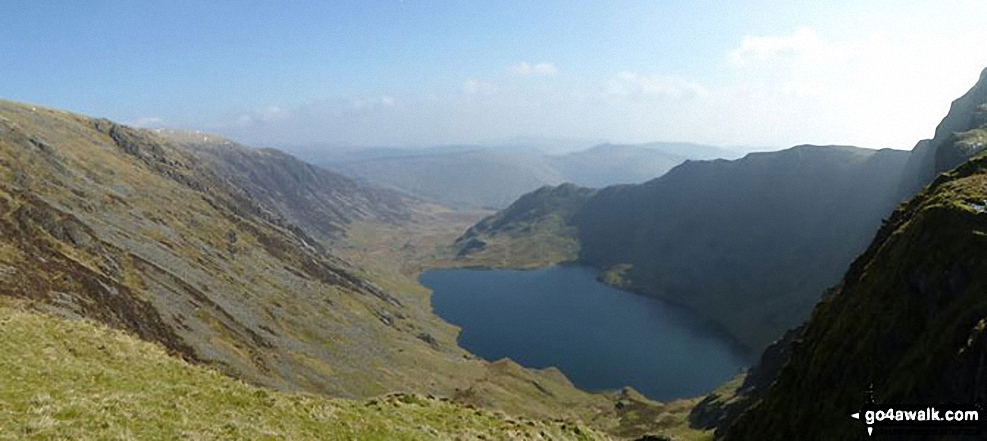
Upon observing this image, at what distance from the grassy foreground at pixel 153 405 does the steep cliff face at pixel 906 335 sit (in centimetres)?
2387

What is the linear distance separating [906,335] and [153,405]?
5694 cm

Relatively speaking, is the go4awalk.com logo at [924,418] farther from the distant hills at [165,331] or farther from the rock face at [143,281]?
the rock face at [143,281]

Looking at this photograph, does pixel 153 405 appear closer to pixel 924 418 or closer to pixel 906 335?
pixel 924 418

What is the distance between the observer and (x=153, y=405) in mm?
31328

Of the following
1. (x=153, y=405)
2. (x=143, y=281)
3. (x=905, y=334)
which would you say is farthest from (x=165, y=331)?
(x=905, y=334)

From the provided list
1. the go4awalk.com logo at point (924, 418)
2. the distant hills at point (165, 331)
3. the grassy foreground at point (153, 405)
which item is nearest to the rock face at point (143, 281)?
the distant hills at point (165, 331)

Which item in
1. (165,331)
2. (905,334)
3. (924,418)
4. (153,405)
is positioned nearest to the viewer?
(153,405)

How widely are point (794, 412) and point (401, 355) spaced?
471 ft

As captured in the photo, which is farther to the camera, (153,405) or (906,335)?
(906,335)

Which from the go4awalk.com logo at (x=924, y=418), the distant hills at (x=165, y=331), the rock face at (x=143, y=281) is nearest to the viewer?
the distant hills at (x=165, y=331)

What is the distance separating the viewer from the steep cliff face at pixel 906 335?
42812 mm

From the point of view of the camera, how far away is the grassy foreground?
27656 millimetres

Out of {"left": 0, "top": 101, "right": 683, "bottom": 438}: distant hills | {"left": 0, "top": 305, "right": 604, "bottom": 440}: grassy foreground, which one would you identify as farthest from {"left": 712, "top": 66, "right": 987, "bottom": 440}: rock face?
{"left": 0, "top": 101, "right": 683, "bottom": 438}: distant hills

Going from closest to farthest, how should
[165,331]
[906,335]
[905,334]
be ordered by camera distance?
1. [906,335]
2. [905,334]
3. [165,331]
